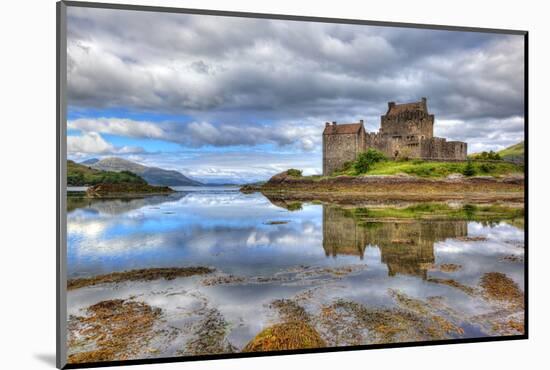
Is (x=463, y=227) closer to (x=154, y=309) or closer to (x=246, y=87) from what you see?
(x=246, y=87)

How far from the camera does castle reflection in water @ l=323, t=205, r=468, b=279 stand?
753cm

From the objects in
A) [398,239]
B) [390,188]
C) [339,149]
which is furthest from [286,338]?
[390,188]

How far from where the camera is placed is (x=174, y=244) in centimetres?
721

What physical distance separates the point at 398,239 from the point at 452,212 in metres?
1.17

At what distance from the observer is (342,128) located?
24.8ft

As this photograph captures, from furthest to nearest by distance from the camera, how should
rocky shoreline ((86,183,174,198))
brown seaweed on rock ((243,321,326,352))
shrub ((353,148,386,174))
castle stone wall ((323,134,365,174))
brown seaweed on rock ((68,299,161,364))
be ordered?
shrub ((353,148,386,174)) < castle stone wall ((323,134,365,174)) < rocky shoreline ((86,183,174,198)) < brown seaweed on rock ((243,321,326,352)) < brown seaweed on rock ((68,299,161,364))

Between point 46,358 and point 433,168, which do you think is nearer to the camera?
point 46,358

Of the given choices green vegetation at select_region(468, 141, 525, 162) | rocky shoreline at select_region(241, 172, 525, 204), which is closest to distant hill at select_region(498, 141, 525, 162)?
green vegetation at select_region(468, 141, 525, 162)

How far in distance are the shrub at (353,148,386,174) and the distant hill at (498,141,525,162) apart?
220 centimetres

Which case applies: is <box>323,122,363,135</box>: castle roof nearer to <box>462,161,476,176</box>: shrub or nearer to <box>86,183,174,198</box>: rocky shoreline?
<box>462,161,476,176</box>: shrub

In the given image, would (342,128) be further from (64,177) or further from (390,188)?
(64,177)

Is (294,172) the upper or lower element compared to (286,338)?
upper

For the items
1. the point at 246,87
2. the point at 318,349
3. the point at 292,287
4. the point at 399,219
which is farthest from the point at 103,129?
the point at 399,219

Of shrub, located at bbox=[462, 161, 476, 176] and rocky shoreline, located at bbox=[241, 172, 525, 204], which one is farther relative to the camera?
shrub, located at bbox=[462, 161, 476, 176]
